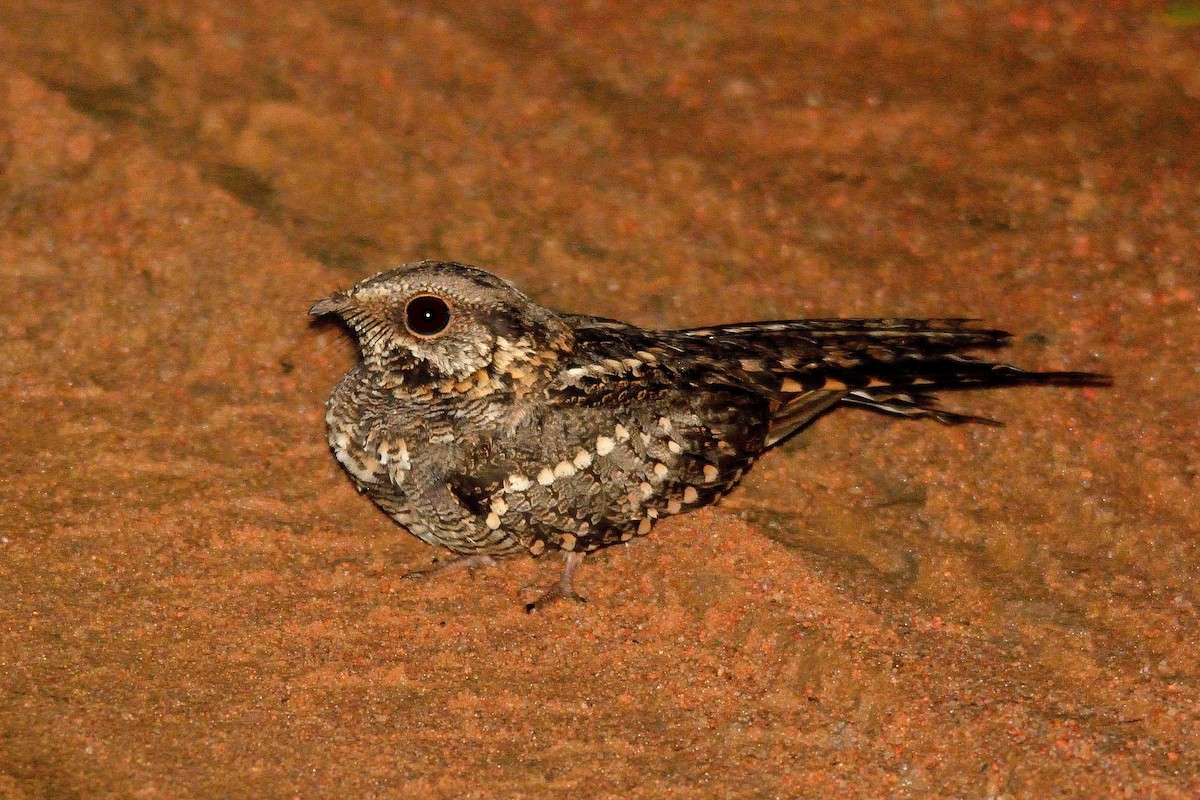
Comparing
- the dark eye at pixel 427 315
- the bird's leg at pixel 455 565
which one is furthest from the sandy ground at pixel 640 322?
the dark eye at pixel 427 315

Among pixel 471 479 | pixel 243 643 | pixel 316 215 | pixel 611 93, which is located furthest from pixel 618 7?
pixel 243 643

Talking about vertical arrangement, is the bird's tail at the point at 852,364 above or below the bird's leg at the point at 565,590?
above

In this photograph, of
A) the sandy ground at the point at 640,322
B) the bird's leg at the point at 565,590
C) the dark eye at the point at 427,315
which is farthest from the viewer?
the bird's leg at the point at 565,590

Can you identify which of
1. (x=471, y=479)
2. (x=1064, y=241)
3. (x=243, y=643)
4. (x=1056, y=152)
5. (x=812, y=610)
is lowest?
(x=243, y=643)

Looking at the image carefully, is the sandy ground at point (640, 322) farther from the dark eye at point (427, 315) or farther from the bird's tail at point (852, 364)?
the dark eye at point (427, 315)

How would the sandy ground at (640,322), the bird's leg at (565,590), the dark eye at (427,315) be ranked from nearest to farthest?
the sandy ground at (640,322)
the dark eye at (427,315)
the bird's leg at (565,590)

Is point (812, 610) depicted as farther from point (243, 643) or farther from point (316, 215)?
point (316, 215)

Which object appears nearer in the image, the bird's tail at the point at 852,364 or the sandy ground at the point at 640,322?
the sandy ground at the point at 640,322

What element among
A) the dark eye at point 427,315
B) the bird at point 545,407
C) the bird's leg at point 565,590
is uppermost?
the dark eye at point 427,315
